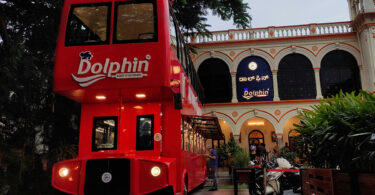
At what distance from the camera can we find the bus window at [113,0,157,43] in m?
5.41

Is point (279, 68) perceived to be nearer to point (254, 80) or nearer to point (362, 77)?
point (254, 80)

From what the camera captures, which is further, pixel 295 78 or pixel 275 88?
pixel 295 78

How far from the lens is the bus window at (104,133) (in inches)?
239

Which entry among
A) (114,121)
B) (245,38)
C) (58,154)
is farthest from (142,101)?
(245,38)

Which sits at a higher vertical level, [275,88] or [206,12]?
[206,12]

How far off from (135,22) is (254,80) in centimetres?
1560

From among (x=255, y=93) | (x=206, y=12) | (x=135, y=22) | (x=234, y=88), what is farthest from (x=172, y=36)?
(x=255, y=93)

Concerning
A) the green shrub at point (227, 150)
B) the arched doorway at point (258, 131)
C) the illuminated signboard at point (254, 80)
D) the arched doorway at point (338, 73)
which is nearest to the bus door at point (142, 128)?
the green shrub at point (227, 150)

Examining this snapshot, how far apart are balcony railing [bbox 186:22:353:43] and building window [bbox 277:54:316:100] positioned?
158cm

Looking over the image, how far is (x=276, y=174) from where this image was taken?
26.6 feet

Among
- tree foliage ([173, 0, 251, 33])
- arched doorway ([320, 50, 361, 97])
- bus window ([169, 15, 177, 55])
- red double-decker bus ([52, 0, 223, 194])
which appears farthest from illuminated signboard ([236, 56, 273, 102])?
red double-decker bus ([52, 0, 223, 194])

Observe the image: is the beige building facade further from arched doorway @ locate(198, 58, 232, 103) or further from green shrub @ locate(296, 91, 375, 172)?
green shrub @ locate(296, 91, 375, 172)

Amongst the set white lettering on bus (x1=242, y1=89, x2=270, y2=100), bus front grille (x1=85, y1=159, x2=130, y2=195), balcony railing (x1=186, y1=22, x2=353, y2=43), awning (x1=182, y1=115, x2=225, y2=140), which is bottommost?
bus front grille (x1=85, y1=159, x2=130, y2=195)

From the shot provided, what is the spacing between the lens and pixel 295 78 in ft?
65.6
